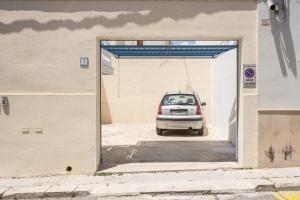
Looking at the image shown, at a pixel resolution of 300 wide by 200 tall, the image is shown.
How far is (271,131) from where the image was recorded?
7.18 m

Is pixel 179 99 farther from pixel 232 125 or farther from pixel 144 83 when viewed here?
pixel 144 83

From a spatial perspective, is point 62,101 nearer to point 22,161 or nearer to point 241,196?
point 22,161

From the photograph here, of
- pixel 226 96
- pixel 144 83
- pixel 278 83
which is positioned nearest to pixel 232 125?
pixel 226 96

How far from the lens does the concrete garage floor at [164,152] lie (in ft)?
24.7

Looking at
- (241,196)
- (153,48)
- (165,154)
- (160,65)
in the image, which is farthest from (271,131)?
(160,65)

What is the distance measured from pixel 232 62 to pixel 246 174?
4138 mm

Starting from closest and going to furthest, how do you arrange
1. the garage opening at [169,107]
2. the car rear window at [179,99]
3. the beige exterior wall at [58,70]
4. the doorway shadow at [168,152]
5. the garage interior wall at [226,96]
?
Result: the beige exterior wall at [58,70], the doorway shadow at [168,152], the garage opening at [169,107], the garage interior wall at [226,96], the car rear window at [179,99]

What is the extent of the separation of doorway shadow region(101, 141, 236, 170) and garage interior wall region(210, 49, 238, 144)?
26.0 inches

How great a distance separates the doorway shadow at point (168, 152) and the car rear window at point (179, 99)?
4.93ft

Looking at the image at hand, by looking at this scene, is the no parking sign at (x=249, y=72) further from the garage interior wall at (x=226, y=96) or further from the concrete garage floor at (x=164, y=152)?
the garage interior wall at (x=226, y=96)

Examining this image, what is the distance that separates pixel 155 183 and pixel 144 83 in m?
10.9

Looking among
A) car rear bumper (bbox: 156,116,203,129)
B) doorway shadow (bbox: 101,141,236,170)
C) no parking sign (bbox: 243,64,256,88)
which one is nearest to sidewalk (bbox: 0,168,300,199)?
doorway shadow (bbox: 101,141,236,170)

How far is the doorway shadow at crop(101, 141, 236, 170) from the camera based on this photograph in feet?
26.6

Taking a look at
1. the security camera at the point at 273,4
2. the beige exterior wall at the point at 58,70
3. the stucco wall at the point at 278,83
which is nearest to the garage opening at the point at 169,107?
the stucco wall at the point at 278,83
